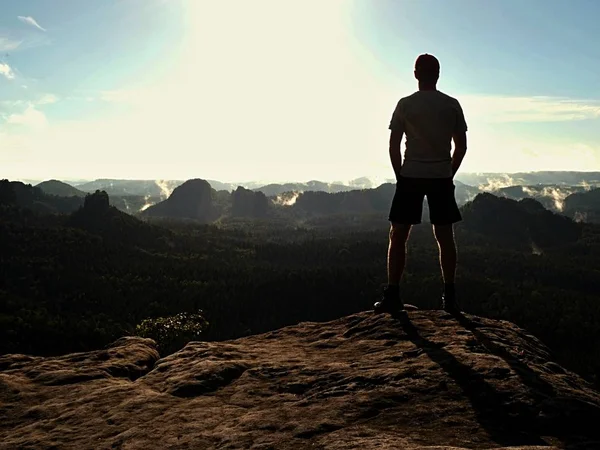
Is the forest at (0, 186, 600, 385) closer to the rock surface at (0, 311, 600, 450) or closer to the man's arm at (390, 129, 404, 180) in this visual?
the rock surface at (0, 311, 600, 450)

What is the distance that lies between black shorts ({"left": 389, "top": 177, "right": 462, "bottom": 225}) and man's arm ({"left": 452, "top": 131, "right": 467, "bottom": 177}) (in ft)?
1.54

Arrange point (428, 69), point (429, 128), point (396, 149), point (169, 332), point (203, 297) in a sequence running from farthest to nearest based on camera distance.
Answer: point (203, 297)
point (169, 332)
point (396, 149)
point (428, 69)
point (429, 128)

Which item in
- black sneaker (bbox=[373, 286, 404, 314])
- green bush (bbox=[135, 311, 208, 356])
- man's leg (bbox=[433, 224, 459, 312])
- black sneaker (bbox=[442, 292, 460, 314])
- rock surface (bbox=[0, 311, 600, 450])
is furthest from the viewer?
green bush (bbox=[135, 311, 208, 356])

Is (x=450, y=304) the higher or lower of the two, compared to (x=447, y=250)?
lower

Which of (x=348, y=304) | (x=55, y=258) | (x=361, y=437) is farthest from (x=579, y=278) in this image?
(x=361, y=437)

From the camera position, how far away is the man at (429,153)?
9.55 metres

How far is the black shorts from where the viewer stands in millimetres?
9719

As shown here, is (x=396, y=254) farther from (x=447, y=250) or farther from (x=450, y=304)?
(x=450, y=304)

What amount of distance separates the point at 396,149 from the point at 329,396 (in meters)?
5.51

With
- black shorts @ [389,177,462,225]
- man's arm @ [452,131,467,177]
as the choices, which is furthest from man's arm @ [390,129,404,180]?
man's arm @ [452,131,467,177]

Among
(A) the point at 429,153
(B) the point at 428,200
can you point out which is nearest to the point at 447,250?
(B) the point at 428,200

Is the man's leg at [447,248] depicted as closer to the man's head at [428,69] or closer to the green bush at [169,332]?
the man's head at [428,69]

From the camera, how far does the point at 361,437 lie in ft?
17.6

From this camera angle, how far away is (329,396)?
682 cm
